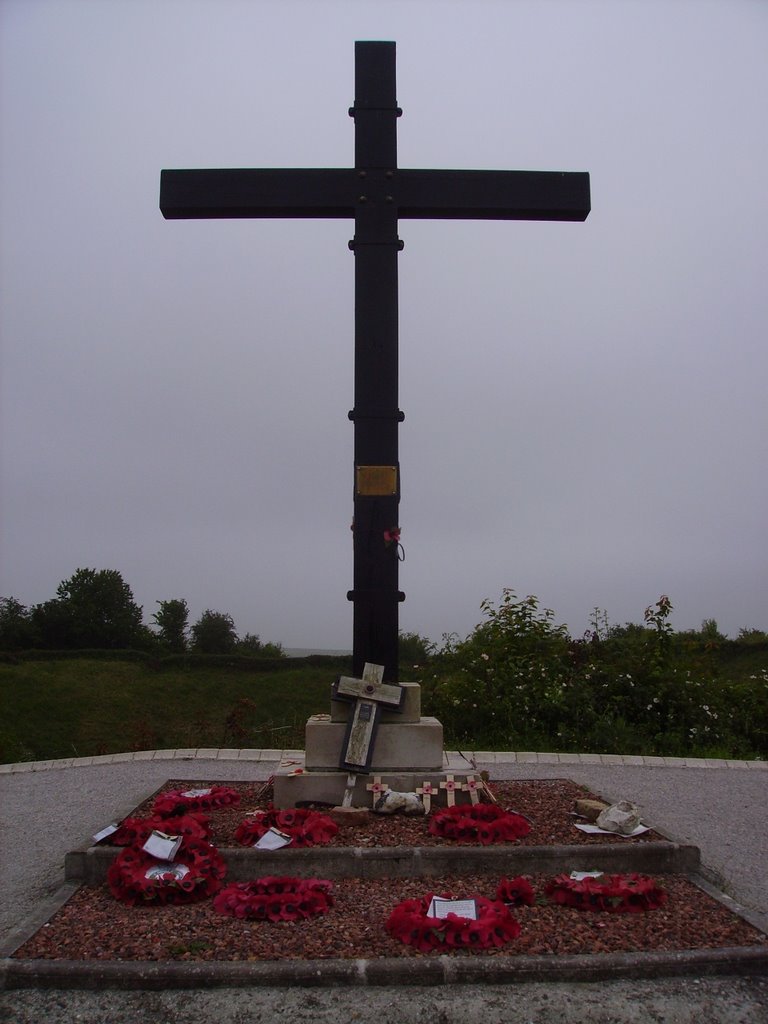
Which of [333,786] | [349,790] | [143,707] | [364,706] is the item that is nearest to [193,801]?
[333,786]

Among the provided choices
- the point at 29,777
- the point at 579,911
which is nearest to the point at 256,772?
the point at 29,777

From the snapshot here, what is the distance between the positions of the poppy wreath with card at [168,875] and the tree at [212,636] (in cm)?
889

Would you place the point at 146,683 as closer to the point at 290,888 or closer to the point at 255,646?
the point at 255,646

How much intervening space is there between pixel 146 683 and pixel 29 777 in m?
3.74

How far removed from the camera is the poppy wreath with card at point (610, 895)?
3705 millimetres

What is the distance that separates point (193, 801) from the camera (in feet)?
17.6

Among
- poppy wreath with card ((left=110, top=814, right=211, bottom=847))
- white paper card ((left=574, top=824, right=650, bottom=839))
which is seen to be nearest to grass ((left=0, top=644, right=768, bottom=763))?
white paper card ((left=574, top=824, right=650, bottom=839))

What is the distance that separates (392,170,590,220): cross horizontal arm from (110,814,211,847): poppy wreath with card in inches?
159

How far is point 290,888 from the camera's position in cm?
378

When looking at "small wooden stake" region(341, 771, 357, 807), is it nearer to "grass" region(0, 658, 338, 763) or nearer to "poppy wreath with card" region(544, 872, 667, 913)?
"poppy wreath with card" region(544, 872, 667, 913)

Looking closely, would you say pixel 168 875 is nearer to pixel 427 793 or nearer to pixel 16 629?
pixel 427 793

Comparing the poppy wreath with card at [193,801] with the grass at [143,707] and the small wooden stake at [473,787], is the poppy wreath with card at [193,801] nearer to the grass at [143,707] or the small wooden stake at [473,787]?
the small wooden stake at [473,787]

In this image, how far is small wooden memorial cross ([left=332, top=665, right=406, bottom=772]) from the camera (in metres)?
4.96

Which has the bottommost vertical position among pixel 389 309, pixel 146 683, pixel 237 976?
pixel 237 976
